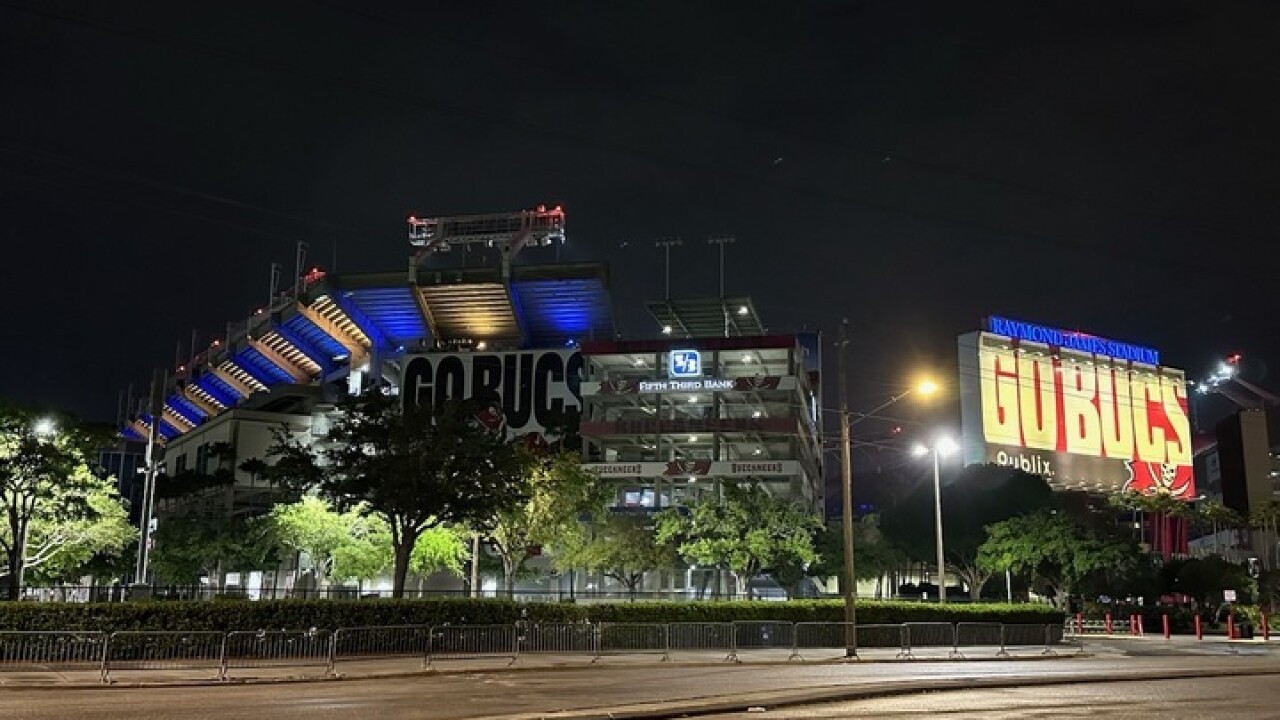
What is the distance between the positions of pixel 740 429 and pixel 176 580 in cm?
4318

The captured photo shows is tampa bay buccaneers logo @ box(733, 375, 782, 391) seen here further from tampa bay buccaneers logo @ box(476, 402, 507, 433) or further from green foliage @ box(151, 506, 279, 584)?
green foliage @ box(151, 506, 279, 584)

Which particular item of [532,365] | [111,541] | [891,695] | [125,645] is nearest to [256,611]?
[125,645]

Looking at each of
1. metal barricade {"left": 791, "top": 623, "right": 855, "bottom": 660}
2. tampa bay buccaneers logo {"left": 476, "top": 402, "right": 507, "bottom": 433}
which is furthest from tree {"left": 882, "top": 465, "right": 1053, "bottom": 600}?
tampa bay buccaneers logo {"left": 476, "top": 402, "right": 507, "bottom": 433}

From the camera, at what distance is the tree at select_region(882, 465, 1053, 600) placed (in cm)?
7550

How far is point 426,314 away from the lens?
4685 inches

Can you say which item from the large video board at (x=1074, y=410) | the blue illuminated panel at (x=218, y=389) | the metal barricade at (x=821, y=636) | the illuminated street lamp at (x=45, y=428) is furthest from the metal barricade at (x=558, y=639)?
the blue illuminated panel at (x=218, y=389)

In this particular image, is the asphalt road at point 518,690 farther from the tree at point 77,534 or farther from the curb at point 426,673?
the tree at point 77,534

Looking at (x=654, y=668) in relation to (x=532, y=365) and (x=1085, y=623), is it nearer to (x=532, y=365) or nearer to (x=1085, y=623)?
(x=1085, y=623)

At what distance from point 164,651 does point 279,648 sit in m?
3.02

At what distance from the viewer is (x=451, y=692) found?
21703 millimetres

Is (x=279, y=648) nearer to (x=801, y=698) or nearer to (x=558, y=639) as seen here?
(x=558, y=639)

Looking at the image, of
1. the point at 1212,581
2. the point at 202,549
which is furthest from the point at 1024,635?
the point at 202,549

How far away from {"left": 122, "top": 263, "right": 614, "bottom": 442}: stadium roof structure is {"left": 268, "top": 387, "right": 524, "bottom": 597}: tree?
6959cm

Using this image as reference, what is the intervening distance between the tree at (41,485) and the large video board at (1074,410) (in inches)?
2440
